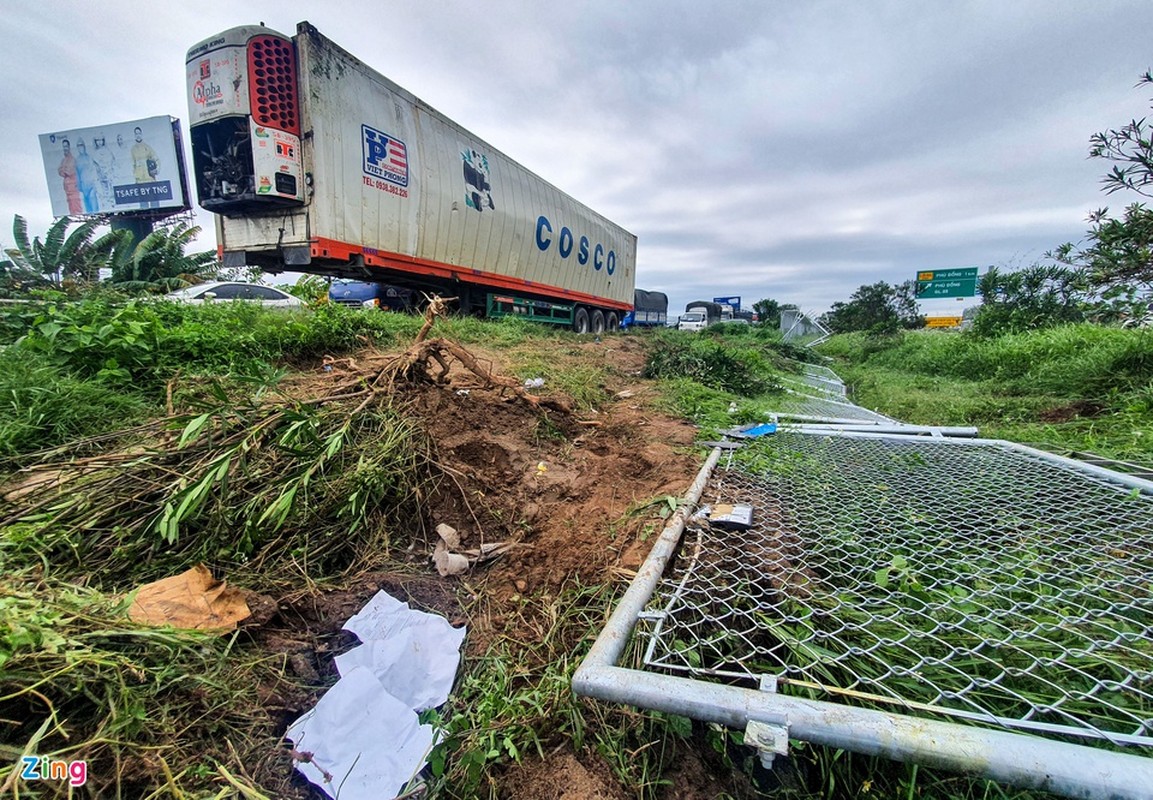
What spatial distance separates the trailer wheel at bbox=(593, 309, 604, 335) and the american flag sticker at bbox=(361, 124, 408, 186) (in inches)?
315

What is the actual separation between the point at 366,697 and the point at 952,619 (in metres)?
1.63

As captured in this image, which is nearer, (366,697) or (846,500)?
(366,697)

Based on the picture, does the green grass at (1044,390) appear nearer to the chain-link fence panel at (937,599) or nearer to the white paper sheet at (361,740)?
the chain-link fence panel at (937,599)

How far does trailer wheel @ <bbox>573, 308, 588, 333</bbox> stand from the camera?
41.3 feet

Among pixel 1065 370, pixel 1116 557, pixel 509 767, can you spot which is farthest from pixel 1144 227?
pixel 509 767

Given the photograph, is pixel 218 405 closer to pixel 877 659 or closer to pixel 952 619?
pixel 877 659

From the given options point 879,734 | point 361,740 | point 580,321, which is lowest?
point 361,740

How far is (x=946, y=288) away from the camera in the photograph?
73.9 feet

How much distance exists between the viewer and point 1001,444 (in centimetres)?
262

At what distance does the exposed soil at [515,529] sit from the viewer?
110 cm

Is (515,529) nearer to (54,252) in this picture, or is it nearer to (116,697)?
(116,697)

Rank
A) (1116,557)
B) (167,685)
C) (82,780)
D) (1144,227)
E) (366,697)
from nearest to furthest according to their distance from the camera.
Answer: (82,780), (167,685), (366,697), (1116,557), (1144,227)

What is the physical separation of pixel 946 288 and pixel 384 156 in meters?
27.2

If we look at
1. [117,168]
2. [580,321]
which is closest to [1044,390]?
[580,321]
